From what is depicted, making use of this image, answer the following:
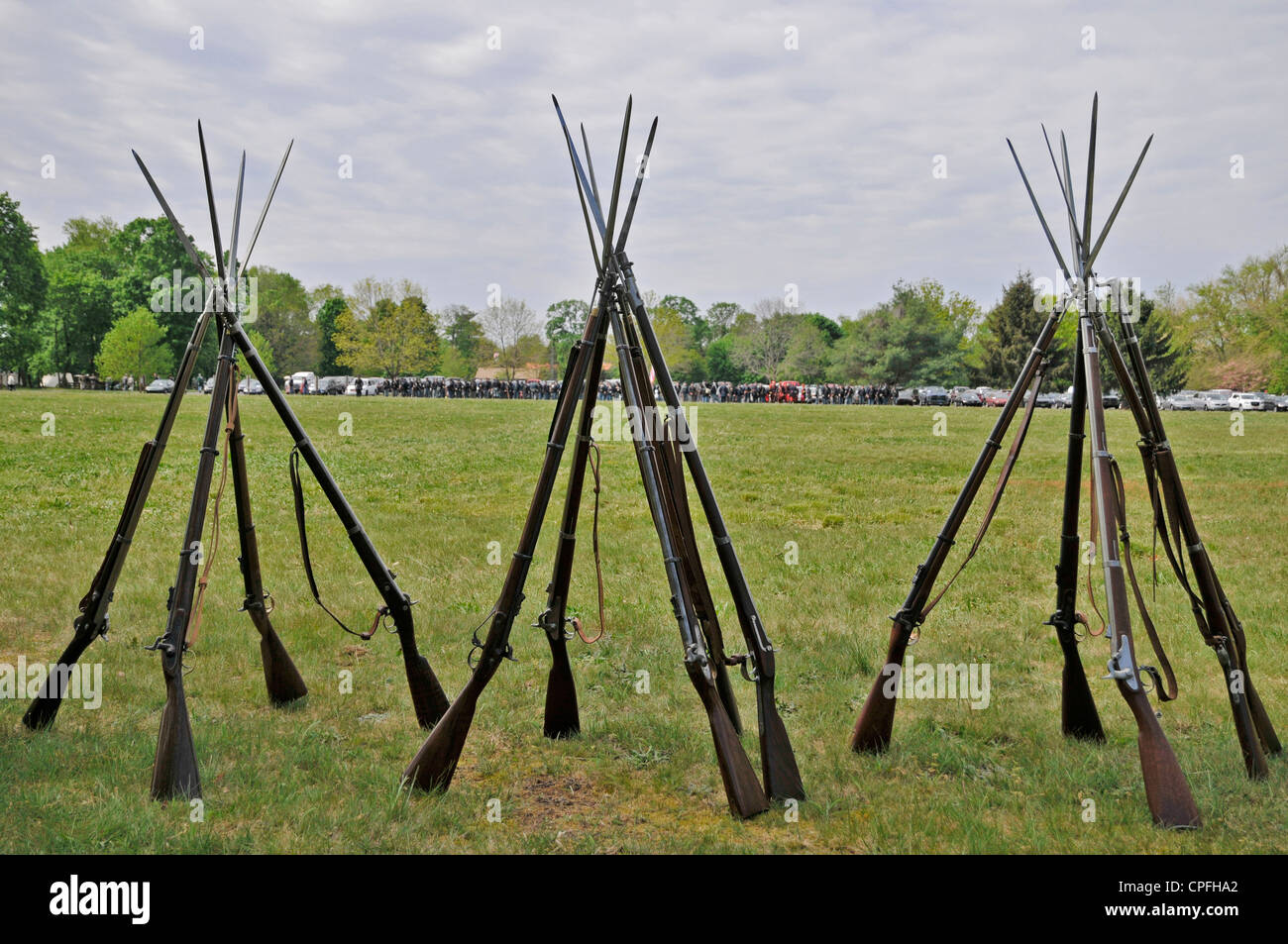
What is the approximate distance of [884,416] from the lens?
47875mm

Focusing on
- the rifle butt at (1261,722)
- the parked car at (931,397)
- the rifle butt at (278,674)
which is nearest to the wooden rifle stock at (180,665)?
the rifle butt at (278,674)

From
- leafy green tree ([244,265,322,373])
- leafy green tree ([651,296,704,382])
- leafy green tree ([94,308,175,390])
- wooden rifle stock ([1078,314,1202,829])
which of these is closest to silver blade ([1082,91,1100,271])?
wooden rifle stock ([1078,314,1202,829])

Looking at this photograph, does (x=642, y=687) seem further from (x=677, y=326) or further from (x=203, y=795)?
(x=677, y=326)

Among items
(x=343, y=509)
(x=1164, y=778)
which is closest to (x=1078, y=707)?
(x=1164, y=778)

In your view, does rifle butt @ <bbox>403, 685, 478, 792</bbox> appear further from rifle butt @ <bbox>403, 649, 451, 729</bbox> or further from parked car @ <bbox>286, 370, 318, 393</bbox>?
parked car @ <bbox>286, 370, 318, 393</bbox>

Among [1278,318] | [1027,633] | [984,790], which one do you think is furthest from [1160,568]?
[1278,318]

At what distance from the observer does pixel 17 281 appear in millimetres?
53219

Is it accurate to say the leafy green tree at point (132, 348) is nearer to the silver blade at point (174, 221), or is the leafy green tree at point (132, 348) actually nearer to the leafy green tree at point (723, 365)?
the leafy green tree at point (723, 365)

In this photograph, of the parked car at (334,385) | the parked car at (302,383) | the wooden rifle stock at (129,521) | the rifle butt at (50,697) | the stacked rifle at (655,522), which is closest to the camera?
the stacked rifle at (655,522)

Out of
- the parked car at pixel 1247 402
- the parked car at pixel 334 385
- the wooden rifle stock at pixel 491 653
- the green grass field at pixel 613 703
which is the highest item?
the parked car at pixel 334 385

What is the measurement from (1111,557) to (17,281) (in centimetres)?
6240

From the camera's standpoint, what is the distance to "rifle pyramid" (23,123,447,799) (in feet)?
18.2

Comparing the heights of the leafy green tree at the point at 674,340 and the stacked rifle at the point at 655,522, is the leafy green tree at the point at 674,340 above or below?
above

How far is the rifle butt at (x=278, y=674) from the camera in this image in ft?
23.8
